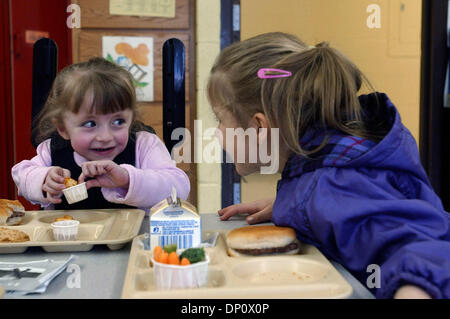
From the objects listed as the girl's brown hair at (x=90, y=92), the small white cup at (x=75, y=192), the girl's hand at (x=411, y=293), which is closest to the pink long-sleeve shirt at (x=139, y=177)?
the girl's brown hair at (x=90, y=92)

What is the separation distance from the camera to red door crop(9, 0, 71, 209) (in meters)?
3.16

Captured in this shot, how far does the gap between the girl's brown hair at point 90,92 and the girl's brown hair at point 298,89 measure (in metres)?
0.55

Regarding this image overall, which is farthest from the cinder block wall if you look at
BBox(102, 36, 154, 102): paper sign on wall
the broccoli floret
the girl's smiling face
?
the broccoli floret

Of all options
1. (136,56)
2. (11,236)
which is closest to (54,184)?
(11,236)

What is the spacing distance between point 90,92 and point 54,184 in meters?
0.32

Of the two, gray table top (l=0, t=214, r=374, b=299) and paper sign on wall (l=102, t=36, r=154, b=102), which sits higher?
paper sign on wall (l=102, t=36, r=154, b=102)

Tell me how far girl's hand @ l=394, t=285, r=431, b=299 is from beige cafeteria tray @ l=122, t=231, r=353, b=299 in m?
0.07

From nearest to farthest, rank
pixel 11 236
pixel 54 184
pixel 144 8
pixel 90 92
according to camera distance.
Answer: pixel 11 236, pixel 54 184, pixel 90 92, pixel 144 8

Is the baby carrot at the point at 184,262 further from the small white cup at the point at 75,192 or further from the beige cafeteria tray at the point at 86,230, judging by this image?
the small white cup at the point at 75,192

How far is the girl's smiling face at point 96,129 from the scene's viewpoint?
1.53 m

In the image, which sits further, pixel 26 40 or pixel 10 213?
pixel 26 40

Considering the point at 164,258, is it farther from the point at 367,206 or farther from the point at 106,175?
the point at 106,175

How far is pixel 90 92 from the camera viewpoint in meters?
1.57

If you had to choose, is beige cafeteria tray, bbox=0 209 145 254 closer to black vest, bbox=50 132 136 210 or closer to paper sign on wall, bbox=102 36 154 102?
black vest, bbox=50 132 136 210
